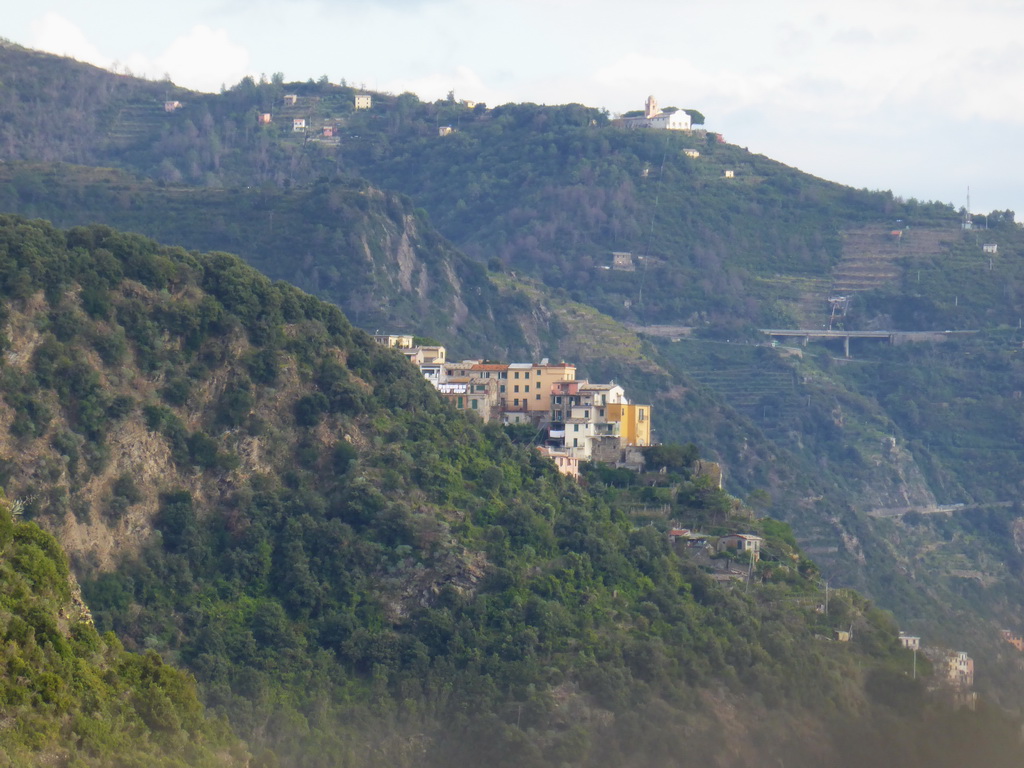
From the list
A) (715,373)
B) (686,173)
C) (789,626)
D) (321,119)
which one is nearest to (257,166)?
(321,119)

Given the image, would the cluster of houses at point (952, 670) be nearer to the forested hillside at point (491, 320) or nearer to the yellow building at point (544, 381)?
the forested hillside at point (491, 320)

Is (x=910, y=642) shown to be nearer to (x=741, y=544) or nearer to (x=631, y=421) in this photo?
(x=741, y=544)

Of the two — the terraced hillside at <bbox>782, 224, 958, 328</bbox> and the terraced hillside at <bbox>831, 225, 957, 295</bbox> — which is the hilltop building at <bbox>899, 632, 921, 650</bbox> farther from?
the terraced hillside at <bbox>831, 225, 957, 295</bbox>

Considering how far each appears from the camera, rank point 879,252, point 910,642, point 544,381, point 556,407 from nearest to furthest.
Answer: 1. point 910,642
2. point 556,407
3. point 544,381
4. point 879,252

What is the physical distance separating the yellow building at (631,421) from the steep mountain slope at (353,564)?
19.3ft

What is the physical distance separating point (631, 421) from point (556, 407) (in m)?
2.83

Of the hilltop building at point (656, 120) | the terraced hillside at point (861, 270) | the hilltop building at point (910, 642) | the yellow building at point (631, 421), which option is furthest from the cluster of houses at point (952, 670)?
the hilltop building at point (656, 120)

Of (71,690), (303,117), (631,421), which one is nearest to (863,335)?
(303,117)

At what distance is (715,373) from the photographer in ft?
457

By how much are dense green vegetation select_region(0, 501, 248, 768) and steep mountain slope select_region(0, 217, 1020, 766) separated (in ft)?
30.7

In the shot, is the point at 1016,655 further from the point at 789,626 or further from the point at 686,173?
the point at 686,173

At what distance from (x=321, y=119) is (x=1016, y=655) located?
90.9 m

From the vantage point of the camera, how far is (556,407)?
3504 inches

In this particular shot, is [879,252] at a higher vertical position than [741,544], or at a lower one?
higher
